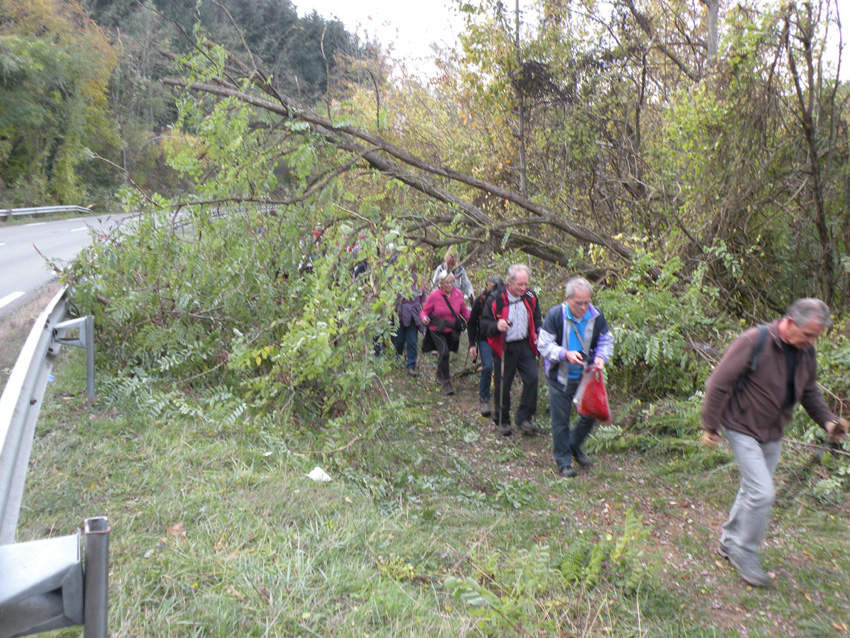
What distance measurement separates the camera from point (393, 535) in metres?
4.01

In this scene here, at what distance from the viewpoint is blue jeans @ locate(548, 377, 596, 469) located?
621 centimetres

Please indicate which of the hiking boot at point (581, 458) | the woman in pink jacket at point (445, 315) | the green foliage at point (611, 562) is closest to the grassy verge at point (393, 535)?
the green foliage at point (611, 562)

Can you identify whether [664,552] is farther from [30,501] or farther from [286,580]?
[30,501]

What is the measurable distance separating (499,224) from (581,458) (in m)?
4.02

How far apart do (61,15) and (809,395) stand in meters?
42.3

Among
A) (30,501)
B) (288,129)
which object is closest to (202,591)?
(30,501)

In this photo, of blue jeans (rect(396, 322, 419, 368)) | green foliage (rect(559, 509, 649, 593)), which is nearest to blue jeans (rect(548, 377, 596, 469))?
green foliage (rect(559, 509, 649, 593))

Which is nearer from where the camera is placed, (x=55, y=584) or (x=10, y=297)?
(x=55, y=584)

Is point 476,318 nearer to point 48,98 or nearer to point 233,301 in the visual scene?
point 233,301

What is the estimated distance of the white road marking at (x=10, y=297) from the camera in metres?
9.49

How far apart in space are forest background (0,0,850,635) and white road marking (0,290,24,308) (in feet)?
8.90

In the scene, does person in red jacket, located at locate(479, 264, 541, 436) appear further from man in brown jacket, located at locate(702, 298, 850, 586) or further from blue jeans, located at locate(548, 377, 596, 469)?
man in brown jacket, located at locate(702, 298, 850, 586)

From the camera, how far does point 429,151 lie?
51.8ft

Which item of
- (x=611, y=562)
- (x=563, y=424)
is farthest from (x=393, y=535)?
(x=563, y=424)
